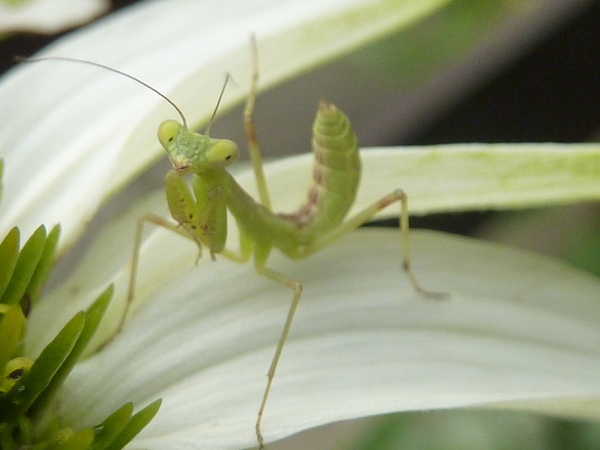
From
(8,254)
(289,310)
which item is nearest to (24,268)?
(8,254)

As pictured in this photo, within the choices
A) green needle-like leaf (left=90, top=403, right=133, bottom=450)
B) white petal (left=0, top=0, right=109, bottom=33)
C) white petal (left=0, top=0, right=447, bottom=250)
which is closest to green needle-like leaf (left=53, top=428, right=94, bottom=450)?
green needle-like leaf (left=90, top=403, right=133, bottom=450)

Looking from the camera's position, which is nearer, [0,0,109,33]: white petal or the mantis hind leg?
the mantis hind leg

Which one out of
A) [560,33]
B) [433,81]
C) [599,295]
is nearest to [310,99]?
[433,81]

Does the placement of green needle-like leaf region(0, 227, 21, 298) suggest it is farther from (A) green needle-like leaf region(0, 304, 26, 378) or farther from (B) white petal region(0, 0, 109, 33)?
(B) white petal region(0, 0, 109, 33)

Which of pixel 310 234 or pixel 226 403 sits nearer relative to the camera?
pixel 226 403

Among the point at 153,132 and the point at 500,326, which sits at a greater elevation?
the point at 153,132

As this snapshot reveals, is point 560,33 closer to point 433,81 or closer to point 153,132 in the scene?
point 433,81

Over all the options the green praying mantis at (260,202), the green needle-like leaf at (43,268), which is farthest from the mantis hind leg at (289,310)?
the green needle-like leaf at (43,268)
